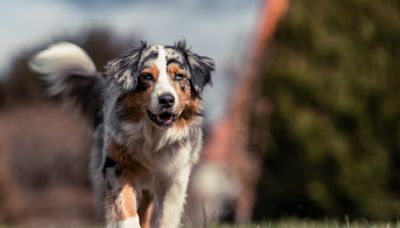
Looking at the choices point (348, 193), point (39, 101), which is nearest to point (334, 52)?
point (348, 193)

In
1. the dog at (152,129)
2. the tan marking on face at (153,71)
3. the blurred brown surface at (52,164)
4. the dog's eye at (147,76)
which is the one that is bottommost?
the blurred brown surface at (52,164)

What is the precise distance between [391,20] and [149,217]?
11.6 metres

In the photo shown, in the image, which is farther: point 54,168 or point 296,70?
point 54,168

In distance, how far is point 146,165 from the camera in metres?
7.70

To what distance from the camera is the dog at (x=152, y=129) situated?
7.28 m

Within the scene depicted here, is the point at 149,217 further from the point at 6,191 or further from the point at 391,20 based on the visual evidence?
the point at 6,191

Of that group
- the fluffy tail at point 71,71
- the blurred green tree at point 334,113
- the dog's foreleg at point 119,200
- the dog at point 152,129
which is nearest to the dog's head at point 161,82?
the dog at point 152,129

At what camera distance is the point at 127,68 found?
24.3ft

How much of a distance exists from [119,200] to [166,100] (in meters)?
0.97

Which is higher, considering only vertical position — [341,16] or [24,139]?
[341,16]

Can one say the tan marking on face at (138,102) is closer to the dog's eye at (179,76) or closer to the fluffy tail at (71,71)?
the dog's eye at (179,76)

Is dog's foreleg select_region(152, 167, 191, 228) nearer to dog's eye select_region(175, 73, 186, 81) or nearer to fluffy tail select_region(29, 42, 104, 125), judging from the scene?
dog's eye select_region(175, 73, 186, 81)

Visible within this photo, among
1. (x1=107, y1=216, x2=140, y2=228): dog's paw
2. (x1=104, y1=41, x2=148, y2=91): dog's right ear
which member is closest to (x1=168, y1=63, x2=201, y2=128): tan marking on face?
(x1=104, y1=41, x2=148, y2=91): dog's right ear

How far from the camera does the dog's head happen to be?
7168 millimetres
